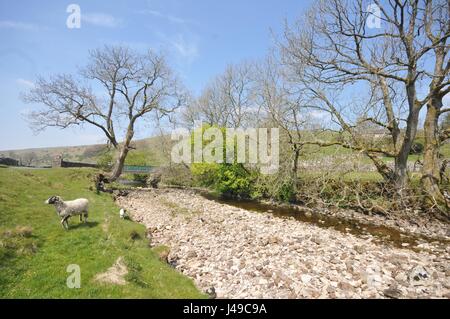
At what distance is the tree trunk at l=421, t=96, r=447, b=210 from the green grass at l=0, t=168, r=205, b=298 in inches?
558

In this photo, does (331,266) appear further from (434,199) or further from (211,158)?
(211,158)

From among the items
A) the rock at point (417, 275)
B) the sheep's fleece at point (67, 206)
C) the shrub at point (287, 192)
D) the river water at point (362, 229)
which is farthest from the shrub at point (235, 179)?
the rock at point (417, 275)

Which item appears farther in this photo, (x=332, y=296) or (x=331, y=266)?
(x=331, y=266)

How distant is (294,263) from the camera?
7.23m

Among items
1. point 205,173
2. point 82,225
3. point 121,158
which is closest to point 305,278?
point 82,225

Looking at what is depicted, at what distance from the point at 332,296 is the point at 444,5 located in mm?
15345

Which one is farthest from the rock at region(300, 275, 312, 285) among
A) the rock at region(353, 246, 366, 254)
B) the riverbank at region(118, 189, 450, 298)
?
the rock at region(353, 246, 366, 254)

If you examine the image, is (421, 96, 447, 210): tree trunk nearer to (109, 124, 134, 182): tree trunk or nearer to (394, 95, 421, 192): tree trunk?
(394, 95, 421, 192): tree trunk

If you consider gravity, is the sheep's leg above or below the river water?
above

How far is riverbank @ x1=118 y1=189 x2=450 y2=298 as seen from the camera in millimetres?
5898

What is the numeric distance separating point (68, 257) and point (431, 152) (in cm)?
1767

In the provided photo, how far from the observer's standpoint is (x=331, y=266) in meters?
6.98

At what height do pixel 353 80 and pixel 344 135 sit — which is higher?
pixel 353 80
